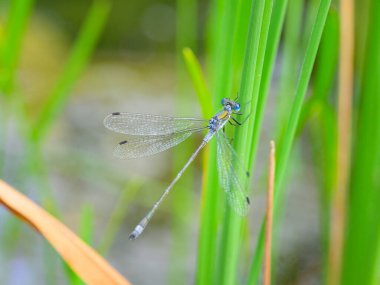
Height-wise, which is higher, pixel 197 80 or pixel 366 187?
pixel 197 80

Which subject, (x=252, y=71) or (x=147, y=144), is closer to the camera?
(x=252, y=71)

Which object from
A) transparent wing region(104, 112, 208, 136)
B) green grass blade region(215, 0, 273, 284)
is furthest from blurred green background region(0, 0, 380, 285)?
transparent wing region(104, 112, 208, 136)

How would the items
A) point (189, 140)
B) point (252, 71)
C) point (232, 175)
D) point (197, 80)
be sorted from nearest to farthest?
point (252, 71) → point (232, 175) → point (197, 80) → point (189, 140)

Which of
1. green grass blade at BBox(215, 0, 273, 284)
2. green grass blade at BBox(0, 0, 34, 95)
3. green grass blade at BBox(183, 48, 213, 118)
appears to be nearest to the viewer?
green grass blade at BBox(215, 0, 273, 284)

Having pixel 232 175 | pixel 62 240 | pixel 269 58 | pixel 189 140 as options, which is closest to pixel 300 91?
pixel 269 58

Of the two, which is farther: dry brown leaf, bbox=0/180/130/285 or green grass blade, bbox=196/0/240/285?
green grass blade, bbox=196/0/240/285

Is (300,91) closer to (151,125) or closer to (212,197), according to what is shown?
(212,197)

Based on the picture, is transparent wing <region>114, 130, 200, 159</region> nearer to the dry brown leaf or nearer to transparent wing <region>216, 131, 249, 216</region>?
transparent wing <region>216, 131, 249, 216</region>
